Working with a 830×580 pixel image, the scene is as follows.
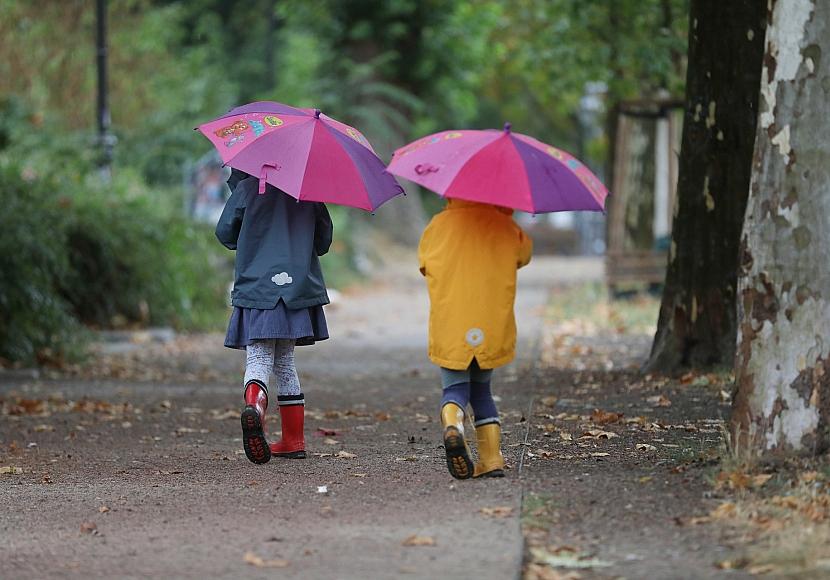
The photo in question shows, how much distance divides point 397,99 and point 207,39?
39.3ft

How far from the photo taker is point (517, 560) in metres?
5.19

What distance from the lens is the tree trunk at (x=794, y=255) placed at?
21.0 ft

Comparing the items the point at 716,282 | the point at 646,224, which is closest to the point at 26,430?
the point at 716,282

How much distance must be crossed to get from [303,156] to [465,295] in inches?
50.6

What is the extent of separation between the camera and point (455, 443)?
21.2 ft

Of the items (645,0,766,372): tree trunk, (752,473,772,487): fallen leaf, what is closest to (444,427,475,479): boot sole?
(752,473,772,487): fallen leaf

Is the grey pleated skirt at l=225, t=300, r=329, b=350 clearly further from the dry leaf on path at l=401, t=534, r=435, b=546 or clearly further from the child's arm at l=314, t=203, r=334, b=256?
the dry leaf on path at l=401, t=534, r=435, b=546

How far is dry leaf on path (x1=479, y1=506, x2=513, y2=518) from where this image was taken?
588 cm

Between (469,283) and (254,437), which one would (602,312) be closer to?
(254,437)

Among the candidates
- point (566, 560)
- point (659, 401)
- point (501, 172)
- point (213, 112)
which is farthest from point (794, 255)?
point (213, 112)

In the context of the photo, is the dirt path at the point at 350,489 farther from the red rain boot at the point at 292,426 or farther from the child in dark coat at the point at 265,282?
the child in dark coat at the point at 265,282

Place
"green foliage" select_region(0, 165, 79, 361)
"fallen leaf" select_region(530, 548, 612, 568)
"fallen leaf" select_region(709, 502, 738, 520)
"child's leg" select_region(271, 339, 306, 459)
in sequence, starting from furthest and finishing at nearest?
"green foliage" select_region(0, 165, 79, 361) → "child's leg" select_region(271, 339, 306, 459) → "fallen leaf" select_region(709, 502, 738, 520) → "fallen leaf" select_region(530, 548, 612, 568)

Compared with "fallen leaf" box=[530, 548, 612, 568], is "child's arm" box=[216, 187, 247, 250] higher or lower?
higher

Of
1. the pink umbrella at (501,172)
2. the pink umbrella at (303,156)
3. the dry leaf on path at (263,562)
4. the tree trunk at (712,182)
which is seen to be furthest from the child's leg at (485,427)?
the tree trunk at (712,182)
